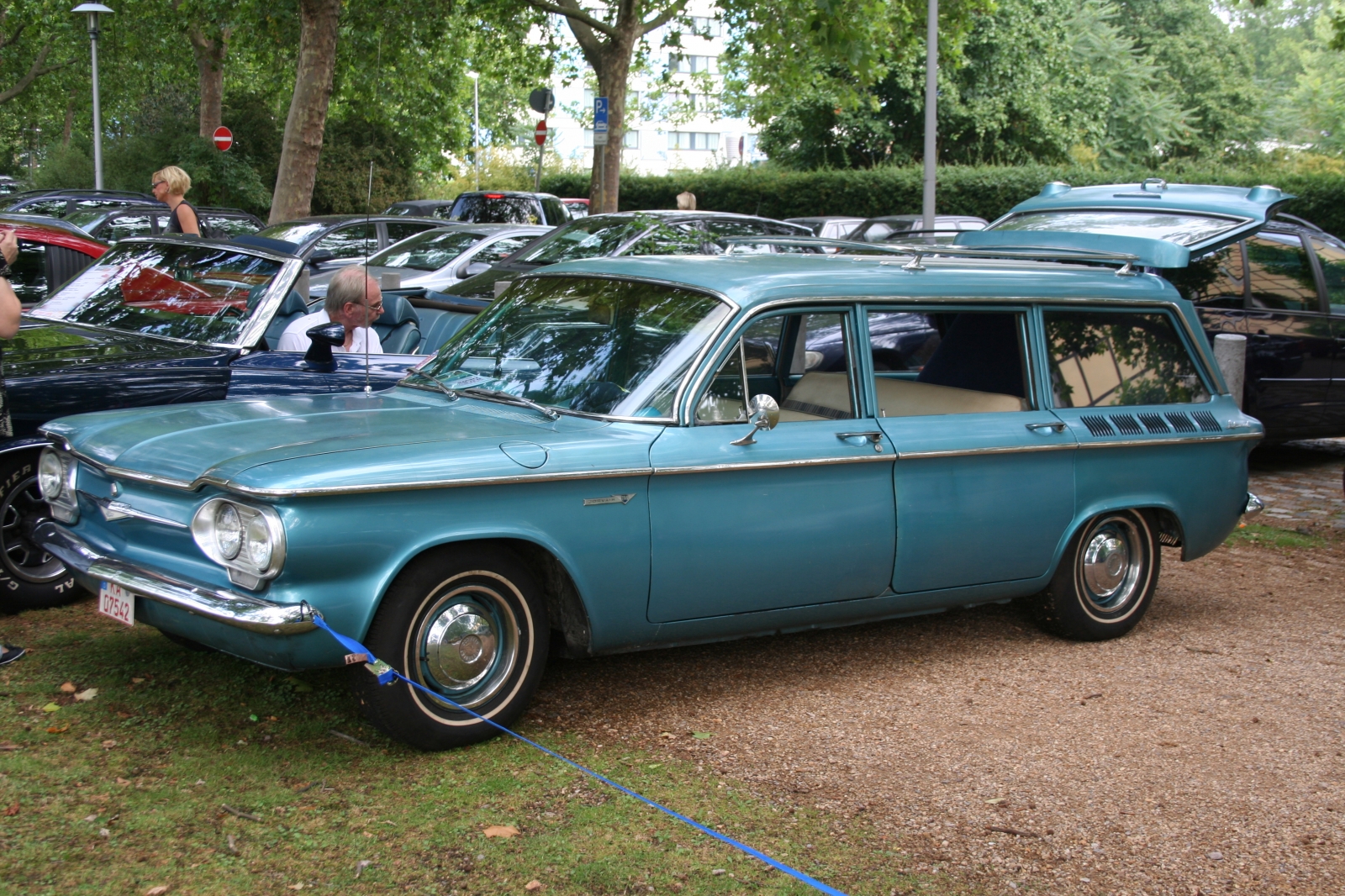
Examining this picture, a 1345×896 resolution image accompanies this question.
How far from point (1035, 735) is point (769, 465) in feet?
4.74

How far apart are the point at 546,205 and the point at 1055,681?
63.1ft

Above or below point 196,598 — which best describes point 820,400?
above

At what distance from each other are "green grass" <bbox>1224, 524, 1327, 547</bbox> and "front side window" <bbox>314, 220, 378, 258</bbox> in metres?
10.5

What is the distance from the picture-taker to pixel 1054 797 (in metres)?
4.48

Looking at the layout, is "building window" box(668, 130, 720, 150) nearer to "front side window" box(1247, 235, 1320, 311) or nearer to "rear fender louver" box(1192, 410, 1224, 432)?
"front side window" box(1247, 235, 1320, 311)

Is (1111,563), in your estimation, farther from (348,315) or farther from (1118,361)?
(348,315)

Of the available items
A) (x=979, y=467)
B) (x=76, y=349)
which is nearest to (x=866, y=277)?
(x=979, y=467)

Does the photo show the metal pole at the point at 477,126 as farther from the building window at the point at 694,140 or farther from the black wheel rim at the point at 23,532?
the black wheel rim at the point at 23,532

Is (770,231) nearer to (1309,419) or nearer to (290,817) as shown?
(1309,419)

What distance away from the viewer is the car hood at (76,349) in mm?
5988

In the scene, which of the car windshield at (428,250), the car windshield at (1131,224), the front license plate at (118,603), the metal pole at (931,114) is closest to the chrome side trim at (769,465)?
the front license plate at (118,603)

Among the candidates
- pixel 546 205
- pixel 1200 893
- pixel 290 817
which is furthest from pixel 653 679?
pixel 546 205

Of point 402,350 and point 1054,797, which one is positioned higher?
point 402,350

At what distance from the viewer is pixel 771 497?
5035 mm
